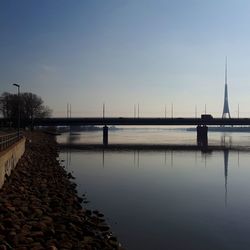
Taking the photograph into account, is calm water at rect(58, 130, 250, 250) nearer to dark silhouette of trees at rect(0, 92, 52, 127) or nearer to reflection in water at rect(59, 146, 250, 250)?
reflection in water at rect(59, 146, 250, 250)

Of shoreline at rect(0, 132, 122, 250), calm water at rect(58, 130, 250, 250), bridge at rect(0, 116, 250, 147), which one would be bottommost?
calm water at rect(58, 130, 250, 250)

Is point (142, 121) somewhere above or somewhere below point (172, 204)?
above

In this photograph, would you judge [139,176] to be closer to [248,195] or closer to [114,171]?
[114,171]

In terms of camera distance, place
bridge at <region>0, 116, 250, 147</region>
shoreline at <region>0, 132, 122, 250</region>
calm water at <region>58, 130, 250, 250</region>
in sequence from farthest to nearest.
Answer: bridge at <region>0, 116, 250, 147</region>, calm water at <region>58, 130, 250, 250</region>, shoreline at <region>0, 132, 122, 250</region>

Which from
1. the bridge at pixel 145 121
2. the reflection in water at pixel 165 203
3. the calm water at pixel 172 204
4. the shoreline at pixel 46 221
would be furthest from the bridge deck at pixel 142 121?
the shoreline at pixel 46 221

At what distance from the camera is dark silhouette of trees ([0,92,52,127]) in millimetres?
140587

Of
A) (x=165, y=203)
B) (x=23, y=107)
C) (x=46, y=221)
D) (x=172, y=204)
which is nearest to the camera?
(x=46, y=221)

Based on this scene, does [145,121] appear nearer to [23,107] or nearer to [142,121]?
[142,121]

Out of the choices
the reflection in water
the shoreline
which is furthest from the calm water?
the shoreline

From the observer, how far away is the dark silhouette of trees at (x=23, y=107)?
140587mm

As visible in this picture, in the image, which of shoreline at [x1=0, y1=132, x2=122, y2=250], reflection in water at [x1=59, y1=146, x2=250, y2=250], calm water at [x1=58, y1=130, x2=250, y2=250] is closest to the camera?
shoreline at [x1=0, y1=132, x2=122, y2=250]

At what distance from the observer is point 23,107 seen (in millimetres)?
150125

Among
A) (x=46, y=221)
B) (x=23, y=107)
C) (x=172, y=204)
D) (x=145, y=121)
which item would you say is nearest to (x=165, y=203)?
(x=172, y=204)

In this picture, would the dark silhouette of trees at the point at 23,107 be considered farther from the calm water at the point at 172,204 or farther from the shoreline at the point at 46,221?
the shoreline at the point at 46,221
